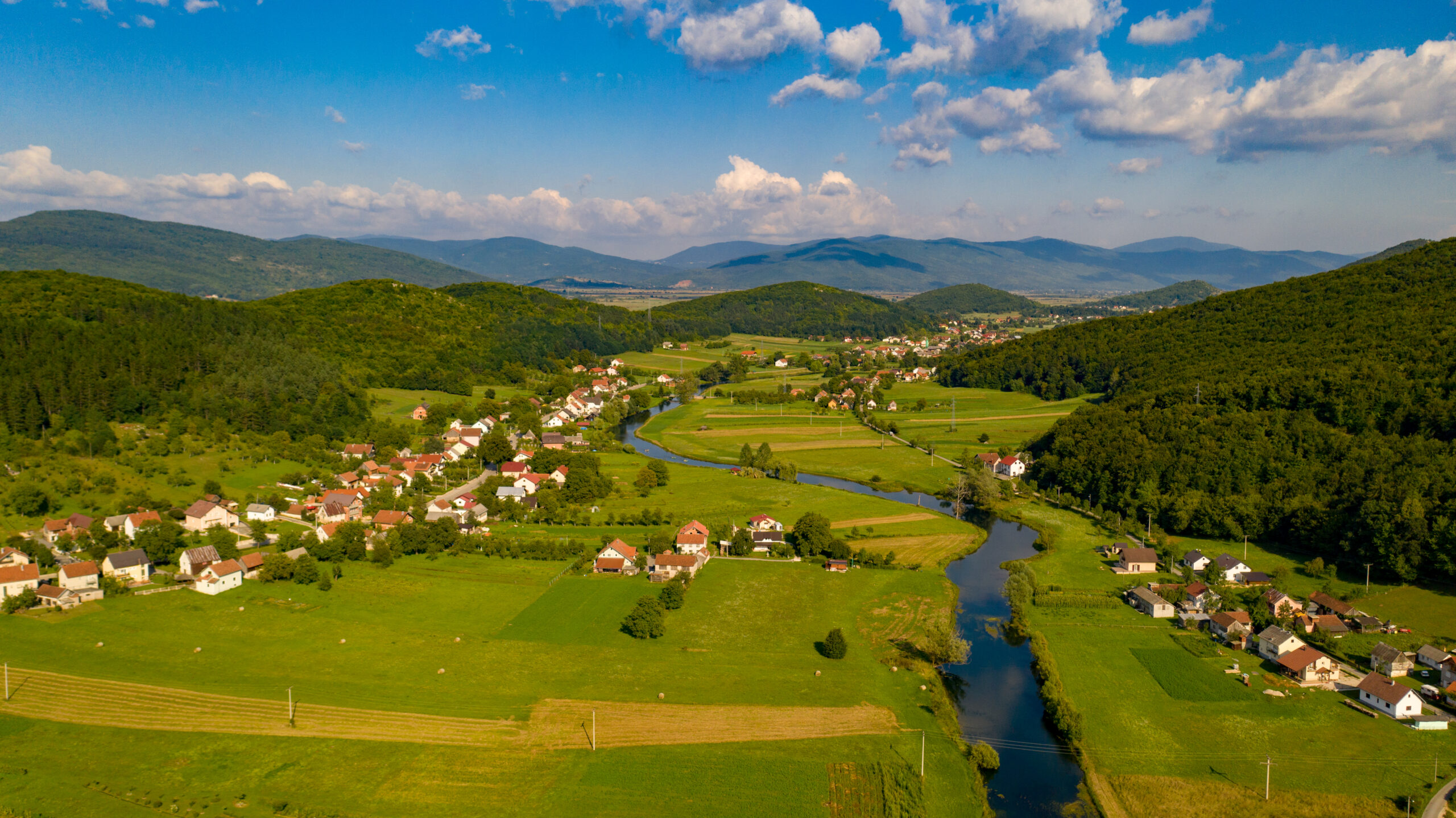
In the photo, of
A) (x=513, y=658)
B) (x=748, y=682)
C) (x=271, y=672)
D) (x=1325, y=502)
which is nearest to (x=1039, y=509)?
(x=1325, y=502)

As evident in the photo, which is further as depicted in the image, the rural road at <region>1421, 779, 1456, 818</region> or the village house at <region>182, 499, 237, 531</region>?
the village house at <region>182, 499, 237, 531</region>

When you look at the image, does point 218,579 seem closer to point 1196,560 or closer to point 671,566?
point 671,566

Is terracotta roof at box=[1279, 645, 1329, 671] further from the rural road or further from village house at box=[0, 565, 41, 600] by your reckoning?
village house at box=[0, 565, 41, 600]

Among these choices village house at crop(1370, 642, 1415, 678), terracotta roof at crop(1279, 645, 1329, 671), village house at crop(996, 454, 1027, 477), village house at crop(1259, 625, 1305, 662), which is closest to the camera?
village house at crop(1370, 642, 1415, 678)

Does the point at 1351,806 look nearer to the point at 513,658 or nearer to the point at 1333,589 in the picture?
the point at 1333,589

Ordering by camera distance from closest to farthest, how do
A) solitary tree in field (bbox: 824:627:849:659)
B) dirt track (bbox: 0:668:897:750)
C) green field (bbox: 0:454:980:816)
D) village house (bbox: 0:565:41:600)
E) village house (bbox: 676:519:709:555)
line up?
green field (bbox: 0:454:980:816), dirt track (bbox: 0:668:897:750), solitary tree in field (bbox: 824:627:849:659), village house (bbox: 0:565:41:600), village house (bbox: 676:519:709:555)

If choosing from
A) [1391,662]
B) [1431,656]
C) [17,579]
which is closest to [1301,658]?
[1391,662]

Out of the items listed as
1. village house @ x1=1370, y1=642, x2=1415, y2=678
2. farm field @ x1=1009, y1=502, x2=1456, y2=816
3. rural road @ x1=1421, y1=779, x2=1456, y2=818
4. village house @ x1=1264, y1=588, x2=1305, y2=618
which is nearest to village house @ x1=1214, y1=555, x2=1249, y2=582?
village house @ x1=1264, y1=588, x2=1305, y2=618
